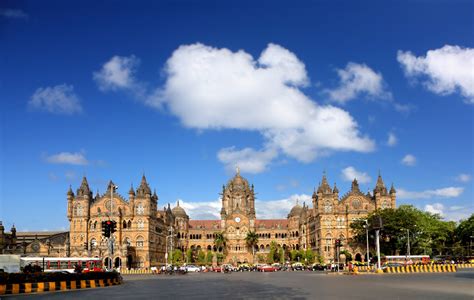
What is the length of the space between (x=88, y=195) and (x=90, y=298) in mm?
94280

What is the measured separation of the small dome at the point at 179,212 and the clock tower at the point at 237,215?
14.9 m

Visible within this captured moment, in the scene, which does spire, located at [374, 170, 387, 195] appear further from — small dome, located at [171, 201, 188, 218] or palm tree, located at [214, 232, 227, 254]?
small dome, located at [171, 201, 188, 218]

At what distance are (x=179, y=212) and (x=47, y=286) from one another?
431 feet

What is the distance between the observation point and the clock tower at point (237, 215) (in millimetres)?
151125

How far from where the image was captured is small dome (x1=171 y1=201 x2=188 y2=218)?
167500 millimetres

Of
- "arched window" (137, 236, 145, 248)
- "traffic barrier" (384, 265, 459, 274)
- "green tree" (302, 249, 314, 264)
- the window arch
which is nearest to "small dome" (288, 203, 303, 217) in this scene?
"green tree" (302, 249, 314, 264)

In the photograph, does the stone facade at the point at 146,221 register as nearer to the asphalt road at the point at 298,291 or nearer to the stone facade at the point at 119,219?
the stone facade at the point at 119,219

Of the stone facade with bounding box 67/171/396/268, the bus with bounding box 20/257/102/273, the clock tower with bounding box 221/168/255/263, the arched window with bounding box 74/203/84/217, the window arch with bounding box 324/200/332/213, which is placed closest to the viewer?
the bus with bounding box 20/257/102/273

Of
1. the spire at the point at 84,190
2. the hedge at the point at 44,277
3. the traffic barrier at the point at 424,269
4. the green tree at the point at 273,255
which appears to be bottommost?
the green tree at the point at 273,255

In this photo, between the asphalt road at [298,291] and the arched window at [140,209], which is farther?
the arched window at [140,209]

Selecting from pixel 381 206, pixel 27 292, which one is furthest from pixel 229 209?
pixel 27 292

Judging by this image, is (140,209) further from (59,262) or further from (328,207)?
(328,207)

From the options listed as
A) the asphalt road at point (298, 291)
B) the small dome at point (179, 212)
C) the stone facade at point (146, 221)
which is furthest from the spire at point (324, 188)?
the asphalt road at point (298, 291)

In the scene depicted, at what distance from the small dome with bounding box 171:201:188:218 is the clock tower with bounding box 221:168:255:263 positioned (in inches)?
588
